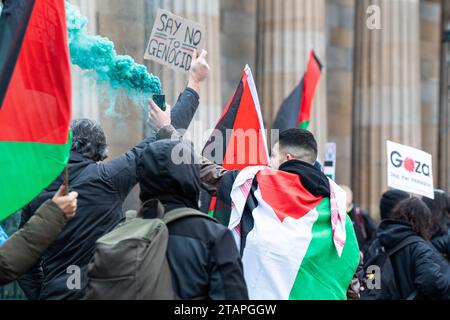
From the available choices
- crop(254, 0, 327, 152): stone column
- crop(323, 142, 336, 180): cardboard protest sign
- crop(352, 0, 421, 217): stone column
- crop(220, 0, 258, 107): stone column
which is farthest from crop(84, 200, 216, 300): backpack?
crop(352, 0, 421, 217): stone column

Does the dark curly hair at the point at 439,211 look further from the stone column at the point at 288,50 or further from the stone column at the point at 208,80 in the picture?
the stone column at the point at 288,50

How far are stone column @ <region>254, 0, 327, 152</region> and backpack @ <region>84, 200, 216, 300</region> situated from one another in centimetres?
955

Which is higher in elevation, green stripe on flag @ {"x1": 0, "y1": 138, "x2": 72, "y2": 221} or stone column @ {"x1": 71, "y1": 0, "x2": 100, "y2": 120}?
stone column @ {"x1": 71, "y1": 0, "x2": 100, "y2": 120}

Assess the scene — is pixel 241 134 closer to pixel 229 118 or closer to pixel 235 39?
pixel 229 118

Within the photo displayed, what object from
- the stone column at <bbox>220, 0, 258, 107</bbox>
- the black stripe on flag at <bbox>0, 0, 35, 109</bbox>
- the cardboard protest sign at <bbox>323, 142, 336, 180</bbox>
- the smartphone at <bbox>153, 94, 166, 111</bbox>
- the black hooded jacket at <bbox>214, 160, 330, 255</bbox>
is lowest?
the cardboard protest sign at <bbox>323, 142, 336, 180</bbox>

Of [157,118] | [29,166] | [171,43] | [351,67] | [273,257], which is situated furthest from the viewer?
[351,67]

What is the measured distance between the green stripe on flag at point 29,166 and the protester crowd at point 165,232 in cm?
13

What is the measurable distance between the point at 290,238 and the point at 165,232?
114cm

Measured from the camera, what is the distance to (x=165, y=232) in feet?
14.0

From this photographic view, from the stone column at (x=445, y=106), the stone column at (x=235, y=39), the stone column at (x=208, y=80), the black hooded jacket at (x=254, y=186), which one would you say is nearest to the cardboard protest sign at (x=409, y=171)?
the stone column at (x=208, y=80)

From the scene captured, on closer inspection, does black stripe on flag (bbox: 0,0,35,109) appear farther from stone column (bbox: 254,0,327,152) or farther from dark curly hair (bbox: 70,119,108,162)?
stone column (bbox: 254,0,327,152)

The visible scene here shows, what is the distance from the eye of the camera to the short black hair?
5.66m

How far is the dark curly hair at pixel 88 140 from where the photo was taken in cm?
569

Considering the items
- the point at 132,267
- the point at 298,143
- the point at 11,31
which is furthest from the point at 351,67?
the point at 132,267
